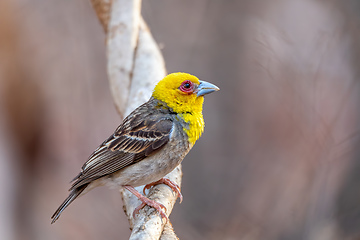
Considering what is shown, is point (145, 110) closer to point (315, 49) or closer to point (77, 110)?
point (315, 49)

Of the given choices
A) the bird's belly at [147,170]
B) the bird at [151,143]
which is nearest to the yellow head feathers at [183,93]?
the bird at [151,143]

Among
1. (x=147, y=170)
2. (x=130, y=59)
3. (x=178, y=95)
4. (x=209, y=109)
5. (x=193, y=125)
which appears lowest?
(x=209, y=109)

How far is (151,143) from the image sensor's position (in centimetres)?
356

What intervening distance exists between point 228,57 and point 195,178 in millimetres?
2229

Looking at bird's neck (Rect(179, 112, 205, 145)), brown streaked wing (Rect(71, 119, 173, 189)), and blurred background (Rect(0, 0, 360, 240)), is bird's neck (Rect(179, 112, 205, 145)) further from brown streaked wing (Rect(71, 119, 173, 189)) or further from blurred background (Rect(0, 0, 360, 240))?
blurred background (Rect(0, 0, 360, 240))

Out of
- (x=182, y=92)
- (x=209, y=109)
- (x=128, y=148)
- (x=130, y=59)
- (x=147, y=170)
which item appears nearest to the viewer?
(x=147, y=170)

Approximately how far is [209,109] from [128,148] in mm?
4638

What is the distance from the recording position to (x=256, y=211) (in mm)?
7707

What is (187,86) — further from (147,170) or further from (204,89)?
(147,170)

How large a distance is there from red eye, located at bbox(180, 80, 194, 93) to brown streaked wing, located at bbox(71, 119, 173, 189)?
11.5 inches

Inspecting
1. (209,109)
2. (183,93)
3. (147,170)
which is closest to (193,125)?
(183,93)

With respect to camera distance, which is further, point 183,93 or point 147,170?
point 183,93

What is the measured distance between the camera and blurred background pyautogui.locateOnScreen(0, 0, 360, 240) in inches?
276

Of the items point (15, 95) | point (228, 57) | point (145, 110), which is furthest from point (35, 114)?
point (145, 110)
